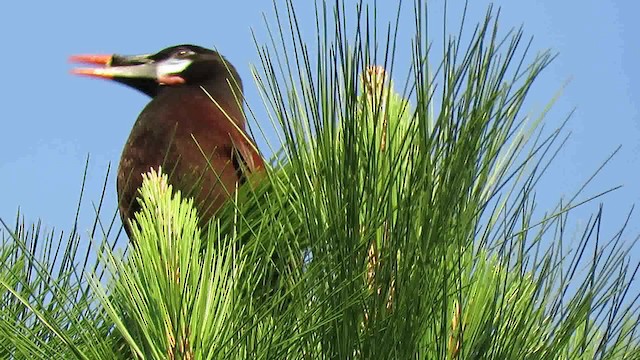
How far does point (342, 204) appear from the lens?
1.62 metres

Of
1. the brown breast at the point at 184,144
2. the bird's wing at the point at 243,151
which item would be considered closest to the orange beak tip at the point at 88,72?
the brown breast at the point at 184,144

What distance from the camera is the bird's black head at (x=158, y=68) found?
358 centimetres

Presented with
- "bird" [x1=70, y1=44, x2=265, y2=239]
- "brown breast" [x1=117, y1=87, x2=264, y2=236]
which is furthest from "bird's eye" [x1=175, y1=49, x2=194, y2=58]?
"brown breast" [x1=117, y1=87, x2=264, y2=236]

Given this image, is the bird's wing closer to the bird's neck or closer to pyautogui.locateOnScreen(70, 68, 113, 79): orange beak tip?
the bird's neck

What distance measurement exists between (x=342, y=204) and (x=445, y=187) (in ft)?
0.45

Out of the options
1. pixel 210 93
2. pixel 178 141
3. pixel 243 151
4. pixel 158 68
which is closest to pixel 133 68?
pixel 158 68

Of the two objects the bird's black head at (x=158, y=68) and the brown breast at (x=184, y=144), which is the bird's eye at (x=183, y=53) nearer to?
the bird's black head at (x=158, y=68)

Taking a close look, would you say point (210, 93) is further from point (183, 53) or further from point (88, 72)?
point (88, 72)

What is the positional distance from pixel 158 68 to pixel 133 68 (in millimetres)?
86

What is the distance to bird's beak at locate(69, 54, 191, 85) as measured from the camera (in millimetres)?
3574

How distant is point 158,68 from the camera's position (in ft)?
11.9

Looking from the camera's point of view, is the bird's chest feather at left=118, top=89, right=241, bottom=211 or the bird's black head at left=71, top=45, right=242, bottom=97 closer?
the bird's chest feather at left=118, top=89, right=241, bottom=211

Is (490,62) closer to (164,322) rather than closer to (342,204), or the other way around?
(342,204)

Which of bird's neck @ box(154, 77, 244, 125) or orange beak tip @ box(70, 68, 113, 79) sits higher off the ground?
bird's neck @ box(154, 77, 244, 125)
